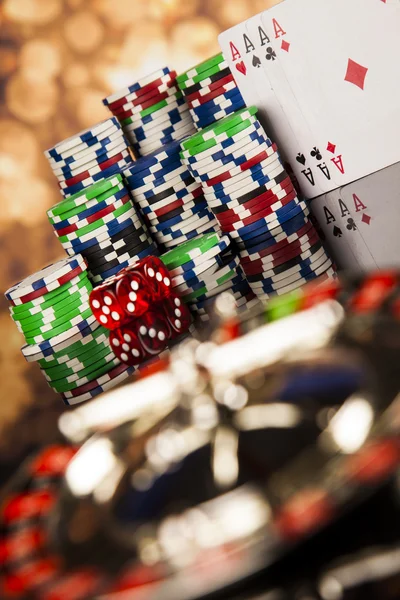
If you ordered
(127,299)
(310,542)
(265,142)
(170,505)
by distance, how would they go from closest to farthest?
(310,542), (170,505), (127,299), (265,142)

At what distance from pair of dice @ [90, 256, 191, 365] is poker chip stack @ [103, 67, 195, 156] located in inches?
56.6

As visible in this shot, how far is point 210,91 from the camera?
395 centimetres

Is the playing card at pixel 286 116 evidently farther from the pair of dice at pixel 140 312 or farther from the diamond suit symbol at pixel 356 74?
the pair of dice at pixel 140 312

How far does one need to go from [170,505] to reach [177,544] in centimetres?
9

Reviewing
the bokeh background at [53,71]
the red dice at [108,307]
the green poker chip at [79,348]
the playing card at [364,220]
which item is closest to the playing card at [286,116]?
the playing card at [364,220]

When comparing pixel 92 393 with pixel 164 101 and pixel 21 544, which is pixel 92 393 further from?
pixel 21 544

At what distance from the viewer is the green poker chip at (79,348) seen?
3479 millimetres

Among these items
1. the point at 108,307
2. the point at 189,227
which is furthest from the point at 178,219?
the point at 108,307

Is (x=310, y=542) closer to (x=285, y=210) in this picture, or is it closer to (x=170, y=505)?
(x=170, y=505)

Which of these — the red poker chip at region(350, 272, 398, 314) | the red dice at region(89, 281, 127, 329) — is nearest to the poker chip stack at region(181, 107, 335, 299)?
the red dice at region(89, 281, 127, 329)

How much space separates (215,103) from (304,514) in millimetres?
3251

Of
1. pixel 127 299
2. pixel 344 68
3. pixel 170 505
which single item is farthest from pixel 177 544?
pixel 344 68

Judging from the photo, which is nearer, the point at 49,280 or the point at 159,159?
the point at 49,280

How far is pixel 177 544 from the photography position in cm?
105
